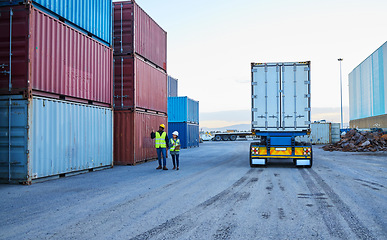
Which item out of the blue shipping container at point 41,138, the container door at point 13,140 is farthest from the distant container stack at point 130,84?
the container door at point 13,140

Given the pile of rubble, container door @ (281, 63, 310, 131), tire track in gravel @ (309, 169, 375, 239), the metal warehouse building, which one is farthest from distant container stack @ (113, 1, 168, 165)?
the metal warehouse building

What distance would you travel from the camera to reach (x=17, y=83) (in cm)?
918

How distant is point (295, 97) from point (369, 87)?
160 feet

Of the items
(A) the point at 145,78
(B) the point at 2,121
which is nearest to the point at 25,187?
(B) the point at 2,121

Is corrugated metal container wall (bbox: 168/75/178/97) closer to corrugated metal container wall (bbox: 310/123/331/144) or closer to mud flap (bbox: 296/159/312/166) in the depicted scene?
corrugated metal container wall (bbox: 310/123/331/144)

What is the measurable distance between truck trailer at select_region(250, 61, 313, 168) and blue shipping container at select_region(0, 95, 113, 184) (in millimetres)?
6718

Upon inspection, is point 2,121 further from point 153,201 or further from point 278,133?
point 278,133

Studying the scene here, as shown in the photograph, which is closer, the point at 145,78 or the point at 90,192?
the point at 90,192

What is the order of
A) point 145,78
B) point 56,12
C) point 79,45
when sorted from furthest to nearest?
1. point 145,78
2. point 79,45
3. point 56,12

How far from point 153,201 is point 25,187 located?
4.23 metres

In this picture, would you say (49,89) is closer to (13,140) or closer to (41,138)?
(41,138)

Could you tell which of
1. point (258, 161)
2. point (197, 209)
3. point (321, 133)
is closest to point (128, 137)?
point (258, 161)

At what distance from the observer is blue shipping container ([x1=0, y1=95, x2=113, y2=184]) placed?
9008 mm

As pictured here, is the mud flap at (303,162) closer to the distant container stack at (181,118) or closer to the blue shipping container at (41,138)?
the blue shipping container at (41,138)
